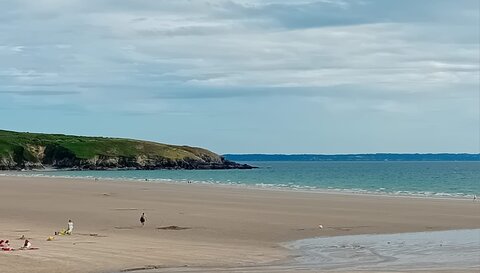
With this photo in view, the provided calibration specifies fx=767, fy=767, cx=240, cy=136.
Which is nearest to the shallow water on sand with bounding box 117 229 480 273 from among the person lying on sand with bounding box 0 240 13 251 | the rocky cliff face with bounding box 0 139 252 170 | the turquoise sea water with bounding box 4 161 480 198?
the person lying on sand with bounding box 0 240 13 251

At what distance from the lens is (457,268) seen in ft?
61.9

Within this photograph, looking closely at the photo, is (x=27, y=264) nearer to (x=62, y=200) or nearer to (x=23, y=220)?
(x=23, y=220)

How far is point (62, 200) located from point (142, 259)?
2804 cm

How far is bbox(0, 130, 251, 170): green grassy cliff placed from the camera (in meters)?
163

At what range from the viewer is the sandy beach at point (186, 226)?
786 inches

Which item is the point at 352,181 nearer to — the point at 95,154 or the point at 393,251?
the point at 393,251

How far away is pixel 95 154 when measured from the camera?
17125 centimetres

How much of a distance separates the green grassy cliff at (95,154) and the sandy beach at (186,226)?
374 feet

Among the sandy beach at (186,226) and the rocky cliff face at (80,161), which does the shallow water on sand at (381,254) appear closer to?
the sandy beach at (186,226)

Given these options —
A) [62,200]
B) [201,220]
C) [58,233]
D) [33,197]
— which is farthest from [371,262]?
[33,197]

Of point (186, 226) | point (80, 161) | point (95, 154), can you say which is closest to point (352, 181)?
point (186, 226)

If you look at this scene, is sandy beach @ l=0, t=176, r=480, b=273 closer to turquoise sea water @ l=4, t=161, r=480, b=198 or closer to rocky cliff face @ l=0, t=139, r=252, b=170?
turquoise sea water @ l=4, t=161, r=480, b=198

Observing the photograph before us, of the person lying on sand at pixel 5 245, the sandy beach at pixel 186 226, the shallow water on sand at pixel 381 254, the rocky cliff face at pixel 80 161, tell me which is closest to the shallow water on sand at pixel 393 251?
the shallow water on sand at pixel 381 254

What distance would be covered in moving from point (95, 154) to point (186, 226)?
143 metres
